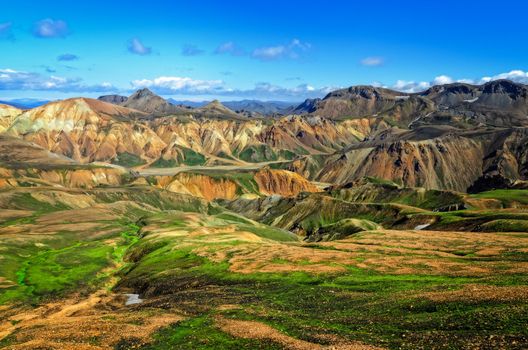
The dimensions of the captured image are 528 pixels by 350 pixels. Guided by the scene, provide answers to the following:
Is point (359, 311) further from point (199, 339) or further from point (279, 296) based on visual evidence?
point (279, 296)

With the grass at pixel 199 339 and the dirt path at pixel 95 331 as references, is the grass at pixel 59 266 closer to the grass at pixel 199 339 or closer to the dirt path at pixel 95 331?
the dirt path at pixel 95 331

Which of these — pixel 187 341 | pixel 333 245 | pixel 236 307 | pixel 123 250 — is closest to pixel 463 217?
pixel 333 245

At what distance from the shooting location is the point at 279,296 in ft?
229

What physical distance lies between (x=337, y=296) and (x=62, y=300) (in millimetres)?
69698

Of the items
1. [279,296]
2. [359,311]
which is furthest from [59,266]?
[359,311]

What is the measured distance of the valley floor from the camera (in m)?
43.9

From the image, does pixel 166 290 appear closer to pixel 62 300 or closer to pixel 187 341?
pixel 62 300

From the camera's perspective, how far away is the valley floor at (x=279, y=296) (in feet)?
144

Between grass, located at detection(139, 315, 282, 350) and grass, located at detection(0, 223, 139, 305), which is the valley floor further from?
grass, located at detection(0, 223, 139, 305)

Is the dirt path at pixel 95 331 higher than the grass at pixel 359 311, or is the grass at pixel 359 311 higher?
the grass at pixel 359 311

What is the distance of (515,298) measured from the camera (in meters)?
46.0

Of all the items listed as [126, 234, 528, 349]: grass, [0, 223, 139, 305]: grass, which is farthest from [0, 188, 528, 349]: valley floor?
[0, 223, 139, 305]: grass

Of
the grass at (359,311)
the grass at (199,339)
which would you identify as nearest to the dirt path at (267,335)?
the grass at (199,339)

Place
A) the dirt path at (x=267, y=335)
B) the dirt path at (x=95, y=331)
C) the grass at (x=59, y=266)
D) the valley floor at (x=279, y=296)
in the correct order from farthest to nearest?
1. the grass at (x=59, y=266)
2. the dirt path at (x=95, y=331)
3. the valley floor at (x=279, y=296)
4. the dirt path at (x=267, y=335)
